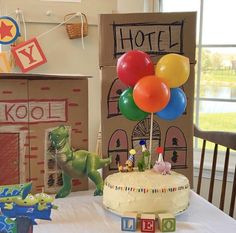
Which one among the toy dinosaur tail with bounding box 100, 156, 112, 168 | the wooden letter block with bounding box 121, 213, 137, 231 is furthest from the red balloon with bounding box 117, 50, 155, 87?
the wooden letter block with bounding box 121, 213, 137, 231

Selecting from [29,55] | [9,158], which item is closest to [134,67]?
[9,158]

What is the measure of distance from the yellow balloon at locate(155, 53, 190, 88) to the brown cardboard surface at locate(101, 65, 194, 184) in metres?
0.19

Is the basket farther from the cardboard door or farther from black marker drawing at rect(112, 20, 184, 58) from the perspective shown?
the cardboard door

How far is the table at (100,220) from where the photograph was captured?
82 cm

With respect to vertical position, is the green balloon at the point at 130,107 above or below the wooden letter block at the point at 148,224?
above

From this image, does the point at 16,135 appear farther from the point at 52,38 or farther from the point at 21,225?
the point at 52,38

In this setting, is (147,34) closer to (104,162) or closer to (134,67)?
(134,67)

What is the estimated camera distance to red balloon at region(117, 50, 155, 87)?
0.92 metres

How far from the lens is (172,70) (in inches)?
35.5

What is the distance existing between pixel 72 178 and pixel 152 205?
291 millimetres

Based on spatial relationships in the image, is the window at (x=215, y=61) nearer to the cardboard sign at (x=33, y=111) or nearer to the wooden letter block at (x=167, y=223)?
the cardboard sign at (x=33, y=111)

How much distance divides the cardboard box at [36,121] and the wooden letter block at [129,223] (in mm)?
299

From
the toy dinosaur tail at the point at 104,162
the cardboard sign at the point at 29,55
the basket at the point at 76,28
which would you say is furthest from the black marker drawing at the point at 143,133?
the basket at the point at 76,28

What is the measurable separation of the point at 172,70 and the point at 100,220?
41cm
